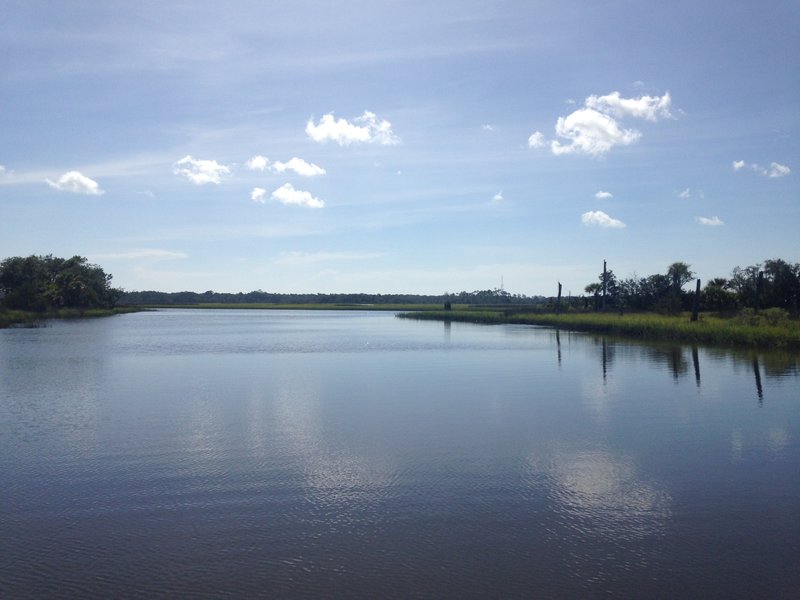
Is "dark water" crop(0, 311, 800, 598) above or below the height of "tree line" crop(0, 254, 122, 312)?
below

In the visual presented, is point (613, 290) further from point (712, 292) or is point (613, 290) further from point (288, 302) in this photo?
point (288, 302)

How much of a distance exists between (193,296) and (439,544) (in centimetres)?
19076

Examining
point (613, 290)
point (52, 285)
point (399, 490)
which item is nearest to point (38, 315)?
point (52, 285)

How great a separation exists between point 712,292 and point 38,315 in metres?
64.3

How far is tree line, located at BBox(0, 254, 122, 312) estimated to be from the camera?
7262 centimetres

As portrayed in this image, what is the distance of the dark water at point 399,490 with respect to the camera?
621 cm

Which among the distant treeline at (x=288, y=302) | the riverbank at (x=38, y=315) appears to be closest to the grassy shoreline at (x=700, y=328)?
the riverbank at (x=38, y=315)

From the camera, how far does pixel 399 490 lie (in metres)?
8.77

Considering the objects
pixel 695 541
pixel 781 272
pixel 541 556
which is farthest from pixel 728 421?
pixel 781 272

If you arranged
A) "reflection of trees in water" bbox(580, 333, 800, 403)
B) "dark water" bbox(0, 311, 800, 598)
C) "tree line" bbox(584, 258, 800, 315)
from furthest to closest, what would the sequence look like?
1. "tree line" bbox(584, 258, 800, 315)
2. "reflection of trees in water" bbox(580, 333, 800, 403)
3. "dark water" bbox(0, 311, 800, 598)

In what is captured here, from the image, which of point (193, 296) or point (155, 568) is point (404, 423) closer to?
point (155, 568)

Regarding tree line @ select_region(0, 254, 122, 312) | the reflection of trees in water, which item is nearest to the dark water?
the reflection of trees in water

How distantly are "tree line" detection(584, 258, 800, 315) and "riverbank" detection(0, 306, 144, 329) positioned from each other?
52.1 meters

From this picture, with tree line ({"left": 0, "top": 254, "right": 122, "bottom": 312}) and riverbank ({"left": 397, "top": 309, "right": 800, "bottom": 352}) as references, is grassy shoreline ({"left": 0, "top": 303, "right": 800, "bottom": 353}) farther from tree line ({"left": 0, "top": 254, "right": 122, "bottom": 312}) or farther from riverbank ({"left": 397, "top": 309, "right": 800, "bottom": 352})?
tree line ({"left": 0, "top": 254, "right": 122, "bottom": 312})
